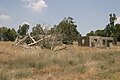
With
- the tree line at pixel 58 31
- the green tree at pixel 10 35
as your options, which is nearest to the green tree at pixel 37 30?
the tree line at pixel 58 31

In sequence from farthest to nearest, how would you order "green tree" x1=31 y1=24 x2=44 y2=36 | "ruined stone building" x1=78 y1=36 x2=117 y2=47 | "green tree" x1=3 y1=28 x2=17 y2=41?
"green tree" x1=3 y1=28 x2=17 y2=41 → "ruined stone building" x1=78 y1=36 x2=117 y2=47 → "green tree" x1=31 y1=24 x2=44 y2=36

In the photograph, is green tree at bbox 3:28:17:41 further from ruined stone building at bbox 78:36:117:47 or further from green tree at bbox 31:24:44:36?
green tree at bbox 31:24:44:36

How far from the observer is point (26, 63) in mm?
18391

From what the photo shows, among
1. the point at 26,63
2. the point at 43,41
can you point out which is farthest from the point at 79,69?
the point at 43,41

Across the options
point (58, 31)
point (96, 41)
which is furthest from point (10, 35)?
point (58, 31)

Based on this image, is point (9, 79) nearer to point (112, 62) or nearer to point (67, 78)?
point (67, 78)

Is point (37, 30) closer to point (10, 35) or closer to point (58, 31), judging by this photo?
point (58, 31)

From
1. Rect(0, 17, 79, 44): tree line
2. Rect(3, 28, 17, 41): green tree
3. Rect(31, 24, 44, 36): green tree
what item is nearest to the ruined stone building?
Rect(0, 17, 79, 44): tree line

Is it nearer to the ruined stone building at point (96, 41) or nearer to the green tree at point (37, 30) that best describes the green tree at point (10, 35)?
the ruined stone building at point (96, 41)

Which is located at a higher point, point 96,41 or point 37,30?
point 37,30

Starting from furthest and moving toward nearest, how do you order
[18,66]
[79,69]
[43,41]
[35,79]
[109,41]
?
1. [109,41]
2. [43,41]
3. [18,66]
4. [79,69]
5. [35,79]

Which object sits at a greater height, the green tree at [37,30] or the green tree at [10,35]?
the green tree at [10,35]

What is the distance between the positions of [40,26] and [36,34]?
150 cm

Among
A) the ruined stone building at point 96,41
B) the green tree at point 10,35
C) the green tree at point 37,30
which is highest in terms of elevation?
the green tree at point 10,35
